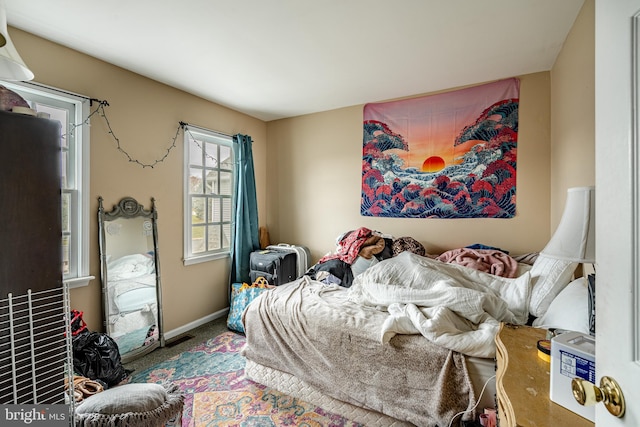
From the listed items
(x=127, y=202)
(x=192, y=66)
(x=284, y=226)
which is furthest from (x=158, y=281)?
(x=192, y=66)

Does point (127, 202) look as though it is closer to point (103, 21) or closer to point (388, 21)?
point (103, 21)

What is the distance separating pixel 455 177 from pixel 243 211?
2419 mm

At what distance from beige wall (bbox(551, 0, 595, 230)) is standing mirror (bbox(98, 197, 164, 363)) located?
3.33 meters

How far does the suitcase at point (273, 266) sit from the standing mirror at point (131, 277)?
0.99 meters

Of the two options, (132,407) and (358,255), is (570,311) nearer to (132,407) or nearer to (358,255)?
(358,255)

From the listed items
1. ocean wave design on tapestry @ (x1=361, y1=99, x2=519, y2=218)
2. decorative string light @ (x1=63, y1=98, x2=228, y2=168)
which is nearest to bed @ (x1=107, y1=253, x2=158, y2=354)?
decorative string light @ (x1=63, y1=98, x2=228, y2=168)

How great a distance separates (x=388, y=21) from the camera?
1.82 meters

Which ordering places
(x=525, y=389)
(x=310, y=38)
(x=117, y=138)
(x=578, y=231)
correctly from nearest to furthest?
(x=525, y=389) → (x=578, y=231) → (x=310, y=38) → (x=117, y=138)

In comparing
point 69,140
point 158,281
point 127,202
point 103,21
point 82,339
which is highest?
point 103,21

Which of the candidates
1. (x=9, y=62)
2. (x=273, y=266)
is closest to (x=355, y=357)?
(x=273, y=266)

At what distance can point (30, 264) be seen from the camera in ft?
3.39

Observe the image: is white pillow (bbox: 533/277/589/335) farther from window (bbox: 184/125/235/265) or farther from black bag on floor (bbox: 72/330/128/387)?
window (bbox: 184/125/235/265)

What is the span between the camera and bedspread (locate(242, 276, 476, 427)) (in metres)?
1.47

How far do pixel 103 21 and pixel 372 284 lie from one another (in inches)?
101
